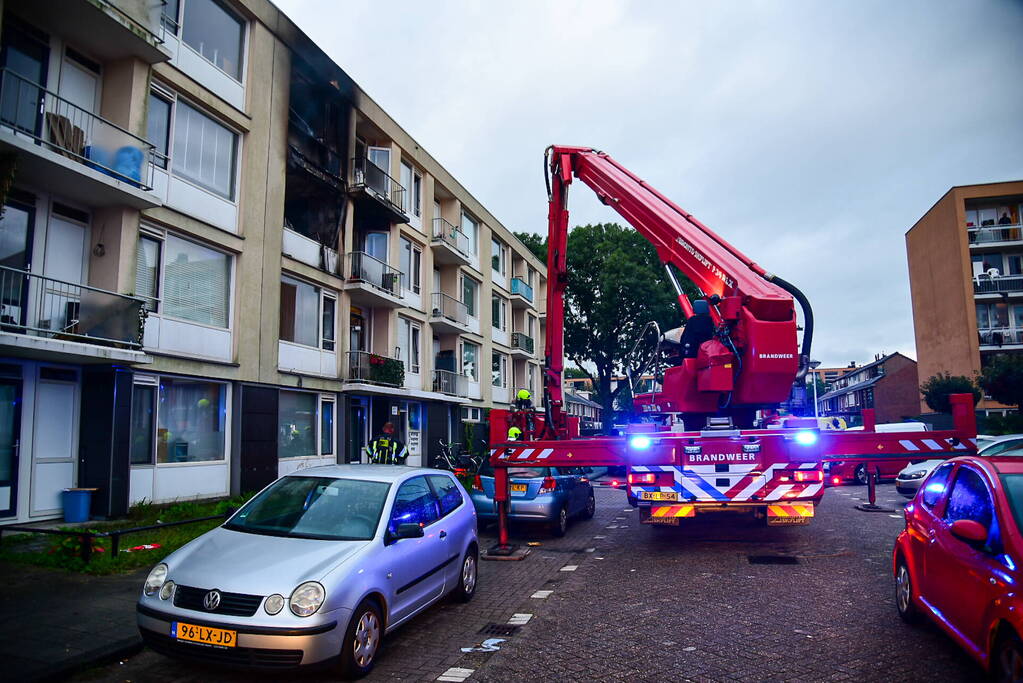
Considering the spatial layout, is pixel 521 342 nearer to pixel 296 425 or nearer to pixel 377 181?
pixel 377 181

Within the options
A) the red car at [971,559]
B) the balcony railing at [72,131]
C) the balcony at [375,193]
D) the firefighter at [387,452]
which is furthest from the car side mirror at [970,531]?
the balcony at [375,193]

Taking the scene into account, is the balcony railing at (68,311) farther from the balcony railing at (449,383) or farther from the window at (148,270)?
the balcony railing at (449,383)

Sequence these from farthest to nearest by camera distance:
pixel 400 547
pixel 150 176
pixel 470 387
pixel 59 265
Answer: pixel 470 387 < pixel 150 176 < pixel 59 265 < pixel 400 547

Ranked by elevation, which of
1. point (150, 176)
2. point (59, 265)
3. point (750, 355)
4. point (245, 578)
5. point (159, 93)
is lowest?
point (245, 578)

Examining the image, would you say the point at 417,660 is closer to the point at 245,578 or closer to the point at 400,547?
the point at 400,547

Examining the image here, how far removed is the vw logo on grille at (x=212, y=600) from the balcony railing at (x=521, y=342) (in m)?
31.9

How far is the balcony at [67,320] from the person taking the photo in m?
10.7

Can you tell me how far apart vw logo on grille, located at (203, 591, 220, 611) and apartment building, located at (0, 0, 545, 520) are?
7638 mm

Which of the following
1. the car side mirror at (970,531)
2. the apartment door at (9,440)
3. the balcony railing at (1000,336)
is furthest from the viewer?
the balcony railing at (1000,336)

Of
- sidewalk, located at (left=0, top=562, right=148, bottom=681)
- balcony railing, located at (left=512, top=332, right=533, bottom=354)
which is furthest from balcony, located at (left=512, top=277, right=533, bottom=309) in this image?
sidewalk, located at (left=0, top=562, right=148, bottom=681)

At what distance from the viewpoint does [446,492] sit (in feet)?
23.7

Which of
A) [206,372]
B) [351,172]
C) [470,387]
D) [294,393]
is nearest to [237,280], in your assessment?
[206,372]

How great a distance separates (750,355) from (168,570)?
6.67m

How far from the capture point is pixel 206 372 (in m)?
14.6
